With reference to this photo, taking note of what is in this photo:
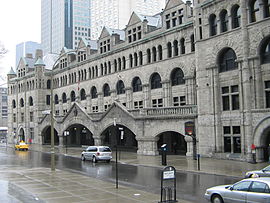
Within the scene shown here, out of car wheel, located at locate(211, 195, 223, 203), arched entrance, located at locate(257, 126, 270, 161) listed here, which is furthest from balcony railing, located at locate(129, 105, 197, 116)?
car wheel, located at locate(211, 195, 223, 203)

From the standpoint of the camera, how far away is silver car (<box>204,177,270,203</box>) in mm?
12008

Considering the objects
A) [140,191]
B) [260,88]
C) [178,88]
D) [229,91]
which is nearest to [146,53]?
[178,88]

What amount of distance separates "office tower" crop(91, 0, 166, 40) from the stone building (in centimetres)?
11032

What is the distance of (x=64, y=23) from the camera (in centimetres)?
17612

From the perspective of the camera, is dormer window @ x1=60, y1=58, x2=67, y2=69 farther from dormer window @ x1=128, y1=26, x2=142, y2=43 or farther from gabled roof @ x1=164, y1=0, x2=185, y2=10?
gabled roof @ x1=164, y1=0, x2=185, y2=10

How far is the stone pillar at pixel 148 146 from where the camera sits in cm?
3762

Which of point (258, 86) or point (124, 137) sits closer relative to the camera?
point (258, 86)

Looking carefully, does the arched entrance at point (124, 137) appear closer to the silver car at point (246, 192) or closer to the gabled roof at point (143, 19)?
the gabled roof at point (143, 19)

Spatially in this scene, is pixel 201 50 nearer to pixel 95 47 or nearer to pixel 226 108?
pixel 226 108

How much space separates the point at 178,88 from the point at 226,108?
10.5 meters

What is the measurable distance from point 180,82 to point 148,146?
9.16 metres

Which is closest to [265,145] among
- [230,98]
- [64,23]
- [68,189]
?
[230,98]

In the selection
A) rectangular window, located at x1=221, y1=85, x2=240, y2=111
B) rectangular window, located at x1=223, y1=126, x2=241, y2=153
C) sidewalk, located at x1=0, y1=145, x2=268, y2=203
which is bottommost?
sidewalk, located at x1=0, y1=145, x2=268, y2=203

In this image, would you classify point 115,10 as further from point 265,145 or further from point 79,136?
point 265,145
